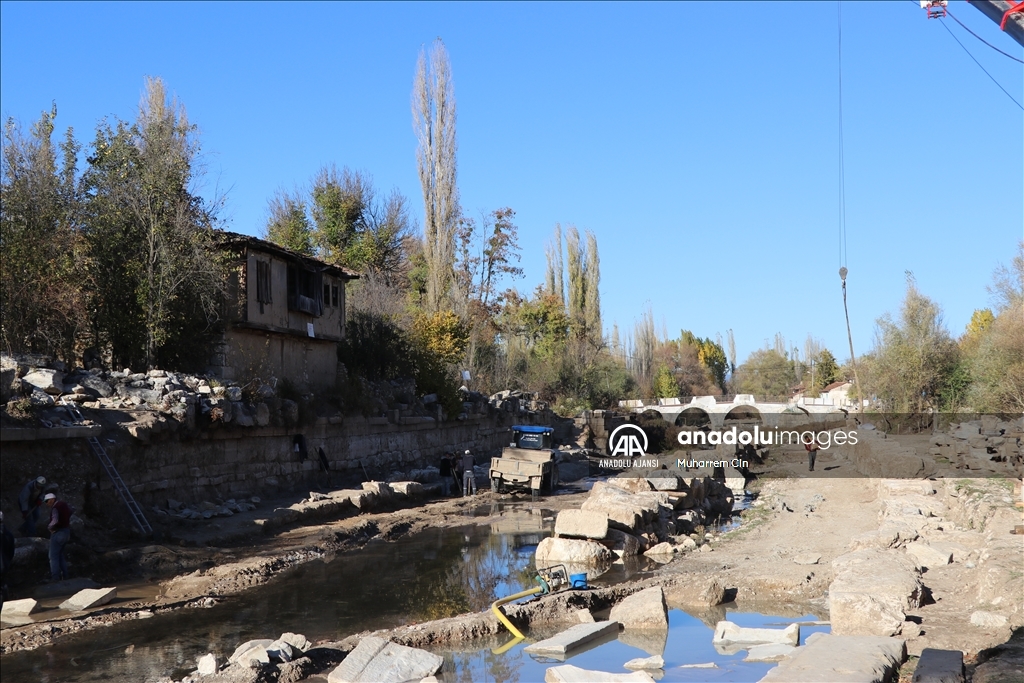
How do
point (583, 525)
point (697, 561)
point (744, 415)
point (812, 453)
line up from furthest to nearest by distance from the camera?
point (744, 415) < point (812, 453) < point (583, 525) < point (697, 561)

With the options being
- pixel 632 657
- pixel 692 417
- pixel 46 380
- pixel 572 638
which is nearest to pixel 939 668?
pixel 632 657

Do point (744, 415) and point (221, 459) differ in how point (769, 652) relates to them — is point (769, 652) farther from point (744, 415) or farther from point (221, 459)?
point (744, 415)

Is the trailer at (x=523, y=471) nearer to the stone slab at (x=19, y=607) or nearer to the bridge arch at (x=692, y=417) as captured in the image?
the stone slab at (x=19, y=607)

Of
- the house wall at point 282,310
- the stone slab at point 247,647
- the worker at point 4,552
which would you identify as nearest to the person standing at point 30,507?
the worker at point 4,552

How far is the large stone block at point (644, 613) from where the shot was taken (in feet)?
34.6

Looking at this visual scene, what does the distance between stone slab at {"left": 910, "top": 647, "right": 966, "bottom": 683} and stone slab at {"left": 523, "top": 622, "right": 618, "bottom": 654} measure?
3.66 metres

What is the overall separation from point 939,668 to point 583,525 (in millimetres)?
9268

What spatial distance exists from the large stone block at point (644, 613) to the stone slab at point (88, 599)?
272 inches

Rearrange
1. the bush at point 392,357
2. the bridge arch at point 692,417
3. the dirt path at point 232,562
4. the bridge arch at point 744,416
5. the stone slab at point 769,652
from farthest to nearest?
the bridge arch at point 692,417 < the bridge arch at point 744,416 < the bush at point 392,357 < the dirt path at point 232,562 < the stone slab at point 769,652

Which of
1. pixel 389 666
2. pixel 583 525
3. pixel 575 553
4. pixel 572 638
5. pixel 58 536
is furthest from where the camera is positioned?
pixel 583 525

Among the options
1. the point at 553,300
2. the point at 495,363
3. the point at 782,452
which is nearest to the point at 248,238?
the point at 495,363

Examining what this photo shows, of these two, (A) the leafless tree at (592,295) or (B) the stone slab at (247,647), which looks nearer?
(B) the stone slab at (247,647)

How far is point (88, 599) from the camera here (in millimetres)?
11781

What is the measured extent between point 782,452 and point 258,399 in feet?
90.0
